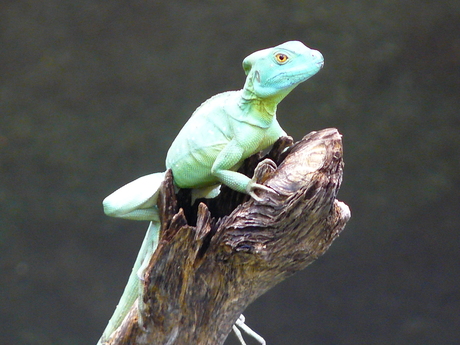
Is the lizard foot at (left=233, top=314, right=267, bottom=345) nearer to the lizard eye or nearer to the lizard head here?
the lizard head

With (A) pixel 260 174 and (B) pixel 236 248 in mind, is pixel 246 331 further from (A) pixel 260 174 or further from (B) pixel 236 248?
(A) pixel 260 174

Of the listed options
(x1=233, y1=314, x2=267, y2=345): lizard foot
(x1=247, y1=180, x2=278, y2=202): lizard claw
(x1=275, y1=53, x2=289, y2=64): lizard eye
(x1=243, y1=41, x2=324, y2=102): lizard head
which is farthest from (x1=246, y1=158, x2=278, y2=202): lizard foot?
(x1=233, y1=314, x2=267, y2=345): lizard foot

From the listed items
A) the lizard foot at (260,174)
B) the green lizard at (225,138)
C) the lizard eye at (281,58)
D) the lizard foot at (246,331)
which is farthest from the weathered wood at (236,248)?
the lizard eye at (281,58)

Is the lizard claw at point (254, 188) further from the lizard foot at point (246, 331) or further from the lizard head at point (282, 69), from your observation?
the lizard foot at point (246, 331)

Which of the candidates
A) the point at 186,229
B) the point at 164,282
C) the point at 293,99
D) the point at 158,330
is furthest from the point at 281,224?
the point at 293,99

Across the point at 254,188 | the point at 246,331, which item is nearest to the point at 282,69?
the point at 254,188

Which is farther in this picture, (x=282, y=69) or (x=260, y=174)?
(x=282, y=69)

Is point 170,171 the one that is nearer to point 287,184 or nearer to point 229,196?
point 229,196

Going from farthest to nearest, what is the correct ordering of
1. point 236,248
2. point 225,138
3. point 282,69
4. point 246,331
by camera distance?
1. point 246,331
2. point 225,138
3. point 282,69
4. point 236,248
